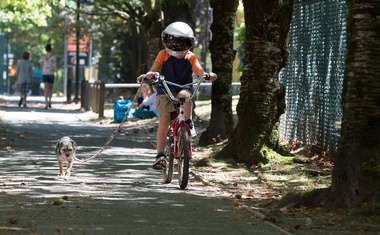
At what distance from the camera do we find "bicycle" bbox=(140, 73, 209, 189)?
12109 mm

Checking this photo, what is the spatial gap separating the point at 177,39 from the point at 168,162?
56.6 inches

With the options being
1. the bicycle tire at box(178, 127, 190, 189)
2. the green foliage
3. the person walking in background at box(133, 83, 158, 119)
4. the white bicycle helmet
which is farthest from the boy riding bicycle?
the person walking in background at box(133, 83, 158, 119)

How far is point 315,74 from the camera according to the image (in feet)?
58.5

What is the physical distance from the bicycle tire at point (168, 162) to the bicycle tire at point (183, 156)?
0.26 metres

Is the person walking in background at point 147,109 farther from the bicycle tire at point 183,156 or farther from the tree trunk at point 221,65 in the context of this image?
the bicycle tire at point 183,156

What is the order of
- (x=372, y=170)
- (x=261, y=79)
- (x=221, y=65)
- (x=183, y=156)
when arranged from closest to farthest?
(x=372, y=170)
(x=183, y=156)
(x=261, y=79)
(x=221, y=65)

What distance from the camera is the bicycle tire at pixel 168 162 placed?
12.6m

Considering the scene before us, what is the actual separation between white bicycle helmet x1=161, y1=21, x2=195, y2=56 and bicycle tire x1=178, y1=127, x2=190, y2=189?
3.10 ft

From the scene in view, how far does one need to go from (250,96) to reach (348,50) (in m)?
5.36

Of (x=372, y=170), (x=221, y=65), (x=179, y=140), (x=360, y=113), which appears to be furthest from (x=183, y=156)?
(x=221, y=65)

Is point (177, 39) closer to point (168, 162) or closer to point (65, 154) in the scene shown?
point (168, 162)

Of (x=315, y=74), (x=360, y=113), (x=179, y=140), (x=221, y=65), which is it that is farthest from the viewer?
(x=221, y=65)

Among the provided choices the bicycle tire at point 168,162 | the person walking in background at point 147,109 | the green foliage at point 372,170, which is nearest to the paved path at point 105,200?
the bicycle tire at point 168,162

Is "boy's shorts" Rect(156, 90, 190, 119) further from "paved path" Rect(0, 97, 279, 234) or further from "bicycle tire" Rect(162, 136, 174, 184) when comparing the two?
"paved path" Rect(0, 97, 279, 234)
